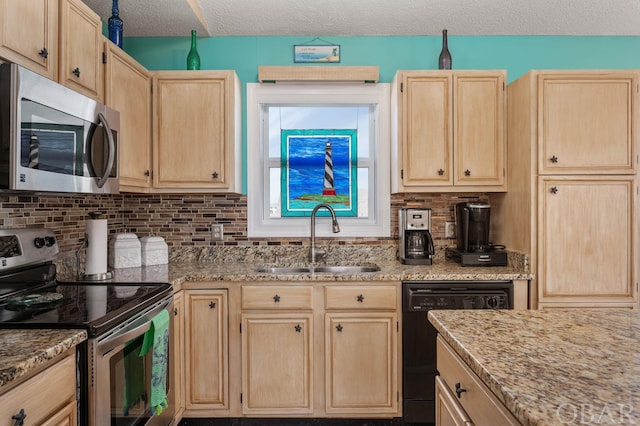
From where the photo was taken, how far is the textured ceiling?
2498 mm

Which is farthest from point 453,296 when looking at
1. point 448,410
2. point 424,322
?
point 448,410

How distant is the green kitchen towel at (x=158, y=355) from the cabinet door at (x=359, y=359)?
86 centimetres

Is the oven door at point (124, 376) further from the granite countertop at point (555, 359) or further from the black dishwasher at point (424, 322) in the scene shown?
the black dishwasher at point (424, 322)

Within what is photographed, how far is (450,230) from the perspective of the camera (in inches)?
115

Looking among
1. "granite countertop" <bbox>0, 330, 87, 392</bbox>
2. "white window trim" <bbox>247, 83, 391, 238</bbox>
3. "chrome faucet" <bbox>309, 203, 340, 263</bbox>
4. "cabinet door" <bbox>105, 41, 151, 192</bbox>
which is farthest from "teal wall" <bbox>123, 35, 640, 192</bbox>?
"granite countertop" <bbox>0, 330, 87, 392</bbox>

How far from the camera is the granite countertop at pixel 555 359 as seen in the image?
720mm

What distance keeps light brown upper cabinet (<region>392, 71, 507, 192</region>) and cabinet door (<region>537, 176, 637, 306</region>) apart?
1.27 ft

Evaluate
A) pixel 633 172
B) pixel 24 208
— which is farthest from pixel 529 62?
pixel 24 208

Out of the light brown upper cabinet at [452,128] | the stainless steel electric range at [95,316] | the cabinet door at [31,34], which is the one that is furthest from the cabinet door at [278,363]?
the cabinet door at [31,34]

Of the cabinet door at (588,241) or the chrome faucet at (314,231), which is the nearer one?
the cabinet door at (588,241)

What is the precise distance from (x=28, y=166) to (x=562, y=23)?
315 cm

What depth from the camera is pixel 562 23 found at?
2.77 m

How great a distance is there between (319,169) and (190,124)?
0.94 metres

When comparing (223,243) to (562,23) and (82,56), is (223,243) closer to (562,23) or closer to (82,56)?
(82,56)
